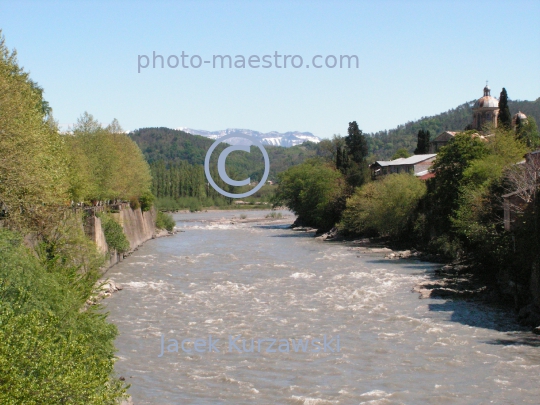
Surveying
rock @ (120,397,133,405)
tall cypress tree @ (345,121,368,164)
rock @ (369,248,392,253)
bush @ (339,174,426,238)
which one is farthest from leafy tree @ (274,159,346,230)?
rock @ (120,397,133,405)

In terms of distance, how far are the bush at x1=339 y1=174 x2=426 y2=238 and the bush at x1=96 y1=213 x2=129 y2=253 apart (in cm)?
2067

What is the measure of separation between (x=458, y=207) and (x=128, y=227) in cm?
2479

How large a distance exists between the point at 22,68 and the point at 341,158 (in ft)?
169

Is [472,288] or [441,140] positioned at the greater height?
[441,140]

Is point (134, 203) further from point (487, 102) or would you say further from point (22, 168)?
point (487, 102)

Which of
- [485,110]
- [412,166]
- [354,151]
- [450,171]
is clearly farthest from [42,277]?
[485,110]

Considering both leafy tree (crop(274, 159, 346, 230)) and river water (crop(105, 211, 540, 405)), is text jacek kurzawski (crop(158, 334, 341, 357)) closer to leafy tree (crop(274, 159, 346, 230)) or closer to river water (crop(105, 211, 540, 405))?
river water (crop(105, 211, 540, 405))

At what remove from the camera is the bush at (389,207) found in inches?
1902

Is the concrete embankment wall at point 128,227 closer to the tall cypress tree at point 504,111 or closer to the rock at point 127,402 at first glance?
the rock at point 127,402

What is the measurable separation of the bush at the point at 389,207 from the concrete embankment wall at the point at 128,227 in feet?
62.3

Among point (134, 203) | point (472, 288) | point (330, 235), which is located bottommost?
point (472, 288)

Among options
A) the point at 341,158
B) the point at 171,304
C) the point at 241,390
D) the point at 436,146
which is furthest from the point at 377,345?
the point at 436,146

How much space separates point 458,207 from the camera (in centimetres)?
3856

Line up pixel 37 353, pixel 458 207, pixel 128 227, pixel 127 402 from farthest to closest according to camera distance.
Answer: pixel 128 227, pixel 458 207, pixel 127 402, pixel 37 353
